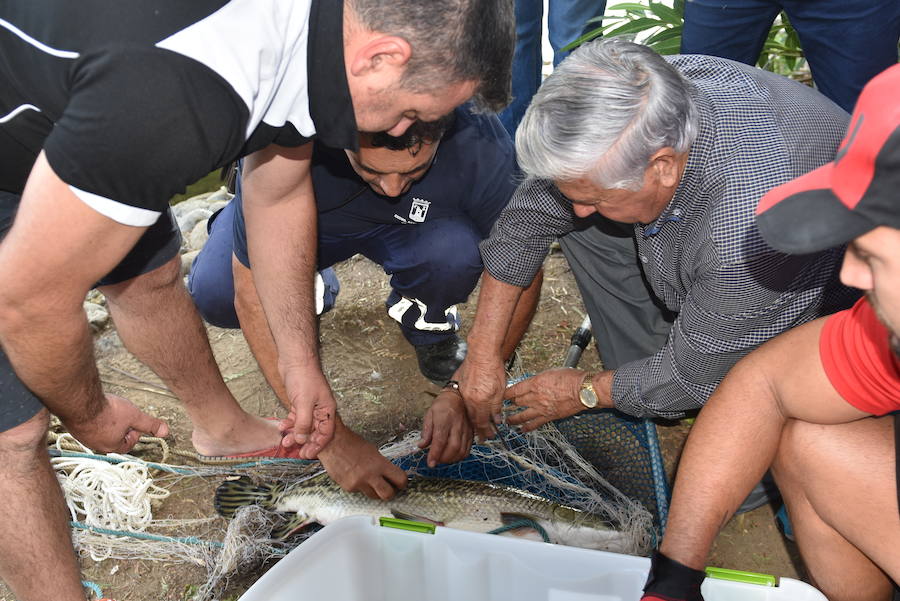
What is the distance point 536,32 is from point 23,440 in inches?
124

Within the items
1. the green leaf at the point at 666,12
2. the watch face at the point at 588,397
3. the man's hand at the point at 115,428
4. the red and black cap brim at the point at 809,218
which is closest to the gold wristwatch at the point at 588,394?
the watch face at the point at 588,397

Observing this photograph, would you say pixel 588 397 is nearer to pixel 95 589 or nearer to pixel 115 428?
pixel 115 428

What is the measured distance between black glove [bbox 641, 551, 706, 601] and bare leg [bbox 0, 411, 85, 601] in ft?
4.81

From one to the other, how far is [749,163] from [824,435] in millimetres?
678

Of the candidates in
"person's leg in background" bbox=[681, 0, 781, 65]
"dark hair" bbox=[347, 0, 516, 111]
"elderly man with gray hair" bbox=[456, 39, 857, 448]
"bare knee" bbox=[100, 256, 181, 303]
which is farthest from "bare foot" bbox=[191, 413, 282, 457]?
"person's leg in background" bbox=[681, 0, 781, 65]

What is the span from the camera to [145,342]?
2668 millimetres

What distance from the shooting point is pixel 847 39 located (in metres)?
2.73

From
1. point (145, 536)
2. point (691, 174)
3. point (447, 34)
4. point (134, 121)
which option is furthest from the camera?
point (145, 536)

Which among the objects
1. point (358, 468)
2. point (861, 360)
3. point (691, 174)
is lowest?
point (358, 468)

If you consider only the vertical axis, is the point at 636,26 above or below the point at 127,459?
above

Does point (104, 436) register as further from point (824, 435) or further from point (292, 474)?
point (824, 435)

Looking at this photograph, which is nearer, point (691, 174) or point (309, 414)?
point (691, 174)

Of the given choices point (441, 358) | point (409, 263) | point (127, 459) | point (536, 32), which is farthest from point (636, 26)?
point (127, 459)

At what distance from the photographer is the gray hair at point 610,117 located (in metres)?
1.96
